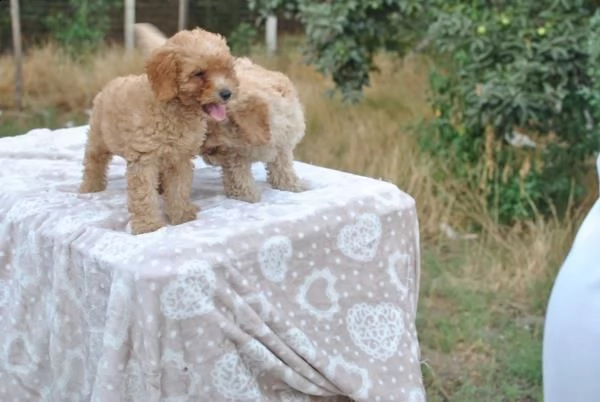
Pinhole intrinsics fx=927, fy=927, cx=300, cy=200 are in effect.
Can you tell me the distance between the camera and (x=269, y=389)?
228 centimetres

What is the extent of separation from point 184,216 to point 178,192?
6 cm

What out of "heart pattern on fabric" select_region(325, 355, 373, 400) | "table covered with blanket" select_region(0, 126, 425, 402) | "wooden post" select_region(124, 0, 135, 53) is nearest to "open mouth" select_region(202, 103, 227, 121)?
"table covered with blanket" select_region(0, 126, 425, 402)

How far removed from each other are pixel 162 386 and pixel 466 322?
165 cm

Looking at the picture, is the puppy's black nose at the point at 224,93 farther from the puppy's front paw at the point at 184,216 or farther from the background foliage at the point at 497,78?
the background foliage at the point at 497,78

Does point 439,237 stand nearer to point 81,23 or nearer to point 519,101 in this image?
point 519,101

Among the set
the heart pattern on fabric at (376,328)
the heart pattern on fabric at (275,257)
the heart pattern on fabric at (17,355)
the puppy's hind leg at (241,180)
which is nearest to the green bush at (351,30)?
the puppy's hind leg at (241,180)

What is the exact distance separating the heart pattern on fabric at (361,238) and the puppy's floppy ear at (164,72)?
1.97 feet

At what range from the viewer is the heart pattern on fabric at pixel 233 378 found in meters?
2.16

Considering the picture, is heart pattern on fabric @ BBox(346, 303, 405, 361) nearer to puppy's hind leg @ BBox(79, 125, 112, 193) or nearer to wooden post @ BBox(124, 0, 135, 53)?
puppy's hind leg @ BBox(79, 125, 112, 193)

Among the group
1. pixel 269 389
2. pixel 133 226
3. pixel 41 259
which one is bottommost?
pixel 269 389

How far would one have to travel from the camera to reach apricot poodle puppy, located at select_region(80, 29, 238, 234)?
2.08 m

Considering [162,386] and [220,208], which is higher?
[220,208]

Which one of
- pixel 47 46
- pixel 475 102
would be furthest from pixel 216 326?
pixel 47 46

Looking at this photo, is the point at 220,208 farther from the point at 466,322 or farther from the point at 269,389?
the point at 466,322
